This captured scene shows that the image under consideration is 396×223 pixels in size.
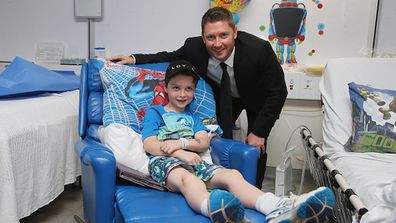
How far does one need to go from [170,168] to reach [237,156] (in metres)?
0.30

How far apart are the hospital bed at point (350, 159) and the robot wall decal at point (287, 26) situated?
58cm

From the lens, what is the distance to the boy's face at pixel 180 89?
1588 mm

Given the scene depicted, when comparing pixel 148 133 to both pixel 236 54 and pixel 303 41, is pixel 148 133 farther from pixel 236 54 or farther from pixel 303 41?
pixel 303 41

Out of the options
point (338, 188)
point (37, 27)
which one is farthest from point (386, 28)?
point (37, 27)

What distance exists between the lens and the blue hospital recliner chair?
1125 mm

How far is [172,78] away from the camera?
62.7 inches

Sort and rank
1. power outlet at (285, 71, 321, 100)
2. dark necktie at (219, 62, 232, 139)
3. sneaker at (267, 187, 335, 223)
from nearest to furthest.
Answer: sneaker at (267, 187, 335, 223) → dark necktie at (219, 62, 232, 139) → power outlet at (285, 71, 321, 100)

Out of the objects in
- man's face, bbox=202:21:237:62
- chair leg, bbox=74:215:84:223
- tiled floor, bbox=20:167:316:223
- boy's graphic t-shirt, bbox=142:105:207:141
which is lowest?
tiled floor, bbox=20:167:316:223

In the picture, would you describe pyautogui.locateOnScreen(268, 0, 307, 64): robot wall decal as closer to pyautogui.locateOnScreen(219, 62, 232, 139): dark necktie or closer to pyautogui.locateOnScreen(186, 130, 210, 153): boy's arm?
pyautogui.locateOnScreen(219, 62, 232, 139): dark necktie

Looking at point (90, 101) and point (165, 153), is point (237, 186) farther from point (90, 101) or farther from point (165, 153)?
point (90, 101)

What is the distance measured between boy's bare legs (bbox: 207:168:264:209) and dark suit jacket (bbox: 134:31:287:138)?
0.49 m

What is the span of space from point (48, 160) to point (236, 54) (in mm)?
1121

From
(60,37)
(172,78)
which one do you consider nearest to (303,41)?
(172,78)

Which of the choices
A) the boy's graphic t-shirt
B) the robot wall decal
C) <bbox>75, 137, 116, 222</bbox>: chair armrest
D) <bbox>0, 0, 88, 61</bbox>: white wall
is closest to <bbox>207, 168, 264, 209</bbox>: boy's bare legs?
the boy's graphic t-shirt
